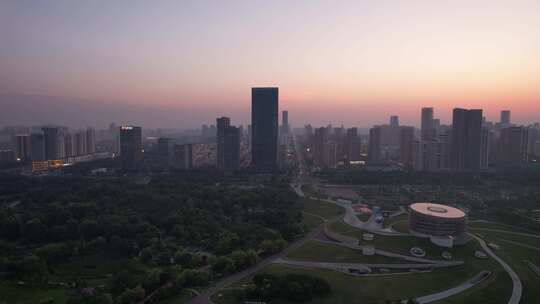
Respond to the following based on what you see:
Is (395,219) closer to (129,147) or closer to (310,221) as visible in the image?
(310,221)

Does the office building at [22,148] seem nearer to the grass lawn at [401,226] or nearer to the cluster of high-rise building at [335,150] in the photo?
the cluster of high-rise building at [335,150]

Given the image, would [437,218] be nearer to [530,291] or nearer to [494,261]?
[494,261]

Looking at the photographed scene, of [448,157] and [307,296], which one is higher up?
[448,157]

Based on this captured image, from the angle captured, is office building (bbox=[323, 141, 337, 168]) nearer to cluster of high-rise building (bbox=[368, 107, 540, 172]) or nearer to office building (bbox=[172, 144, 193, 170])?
cluster of high-rise building (bbox=[368, 107, 540, 172])

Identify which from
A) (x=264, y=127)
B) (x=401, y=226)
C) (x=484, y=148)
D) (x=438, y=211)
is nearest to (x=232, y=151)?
(x=264, y=127)

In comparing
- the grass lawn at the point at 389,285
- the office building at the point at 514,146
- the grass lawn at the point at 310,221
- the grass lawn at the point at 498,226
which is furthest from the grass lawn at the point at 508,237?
the office building at the point at 514,146

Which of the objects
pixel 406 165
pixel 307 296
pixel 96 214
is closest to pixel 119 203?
pixel 96 214

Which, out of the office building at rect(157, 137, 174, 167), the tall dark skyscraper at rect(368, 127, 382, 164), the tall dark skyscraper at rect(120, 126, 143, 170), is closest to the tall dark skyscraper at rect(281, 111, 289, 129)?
the tall dark skyscraper at rect(368, 127, 382, 164)
